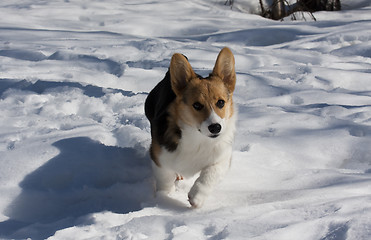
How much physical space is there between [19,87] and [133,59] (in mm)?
1418

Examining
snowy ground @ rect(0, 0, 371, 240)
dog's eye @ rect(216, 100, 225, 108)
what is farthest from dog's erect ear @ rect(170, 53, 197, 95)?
snowy ground @ rect(0, 0, 371, 240)

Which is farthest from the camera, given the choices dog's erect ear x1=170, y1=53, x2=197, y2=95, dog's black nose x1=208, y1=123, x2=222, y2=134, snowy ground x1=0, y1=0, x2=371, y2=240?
dog's erect ear x1=170, y1=53, x2=197, y2=95

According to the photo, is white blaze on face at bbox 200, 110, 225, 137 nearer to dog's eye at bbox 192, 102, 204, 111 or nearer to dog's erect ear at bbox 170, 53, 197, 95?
dog's eye at bbox 192, 102, 204, 111

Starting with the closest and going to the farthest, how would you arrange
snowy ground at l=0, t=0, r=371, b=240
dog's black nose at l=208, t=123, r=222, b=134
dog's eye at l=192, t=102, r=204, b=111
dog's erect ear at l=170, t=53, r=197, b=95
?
1. snowy ground at l=0, t=0, r=371, b=240
2. dog's black nose at l=208, t=123, r=222, b=134
3. dog's eye at l=192, t=102, r=204, b=111
4. dog's erect ear at l=170, t=53, r=197, b=95

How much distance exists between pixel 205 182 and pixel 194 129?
12.7 inches

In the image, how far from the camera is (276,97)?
194 inches

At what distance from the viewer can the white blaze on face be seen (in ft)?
9.04

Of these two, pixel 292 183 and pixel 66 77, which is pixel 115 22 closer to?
pixel 66 77

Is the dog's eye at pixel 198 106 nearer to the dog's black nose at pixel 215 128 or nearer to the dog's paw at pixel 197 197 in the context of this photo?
the dog's black nose at pixel 215 128

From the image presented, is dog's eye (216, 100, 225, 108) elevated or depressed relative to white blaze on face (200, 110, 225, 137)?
elevated

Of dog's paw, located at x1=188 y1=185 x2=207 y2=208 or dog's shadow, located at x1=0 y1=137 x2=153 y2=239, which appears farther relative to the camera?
dog's paw, located at x1=188 y1=185 x2=207 y2=208

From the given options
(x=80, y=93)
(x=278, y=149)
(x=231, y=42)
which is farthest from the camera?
(x=231, y=42)

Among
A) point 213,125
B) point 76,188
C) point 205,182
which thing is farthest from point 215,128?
point 76,188

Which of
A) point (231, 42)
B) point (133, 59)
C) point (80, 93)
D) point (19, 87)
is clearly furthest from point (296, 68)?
point (19, 87)
